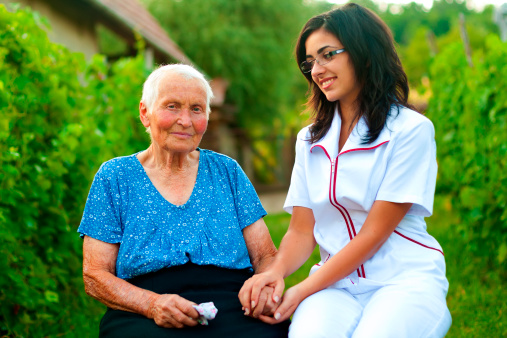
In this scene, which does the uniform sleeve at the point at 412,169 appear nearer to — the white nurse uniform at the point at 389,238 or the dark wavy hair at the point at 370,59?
the white nurse uniform at the point at 389,238

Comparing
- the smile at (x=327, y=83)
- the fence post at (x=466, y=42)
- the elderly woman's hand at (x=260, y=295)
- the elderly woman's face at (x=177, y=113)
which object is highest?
the fence post at (x=466, y=42)

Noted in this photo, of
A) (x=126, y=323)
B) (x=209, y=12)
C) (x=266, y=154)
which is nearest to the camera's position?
(x=126, y=323)

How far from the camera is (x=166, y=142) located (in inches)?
109

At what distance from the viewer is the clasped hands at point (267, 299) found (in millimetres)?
2500

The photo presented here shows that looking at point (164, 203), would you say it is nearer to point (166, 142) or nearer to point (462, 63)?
point (166, 142)

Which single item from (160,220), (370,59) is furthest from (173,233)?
(370,59)

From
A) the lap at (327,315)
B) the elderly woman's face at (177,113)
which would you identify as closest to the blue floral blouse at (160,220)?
the elderly woman's face at (177,113)

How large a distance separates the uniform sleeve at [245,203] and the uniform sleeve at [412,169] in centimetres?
65

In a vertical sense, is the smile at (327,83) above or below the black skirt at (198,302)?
above

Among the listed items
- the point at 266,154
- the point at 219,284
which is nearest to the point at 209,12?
the point at 266,154

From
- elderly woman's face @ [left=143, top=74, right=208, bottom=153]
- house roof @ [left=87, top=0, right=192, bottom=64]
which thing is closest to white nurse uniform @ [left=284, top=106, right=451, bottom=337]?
elderly woman's face @ [left=143, top=74, right=208, bottom=153]

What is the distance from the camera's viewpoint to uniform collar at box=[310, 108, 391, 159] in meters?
2.58

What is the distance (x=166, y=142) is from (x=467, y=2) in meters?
85.6

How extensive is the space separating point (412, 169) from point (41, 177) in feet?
7.22
